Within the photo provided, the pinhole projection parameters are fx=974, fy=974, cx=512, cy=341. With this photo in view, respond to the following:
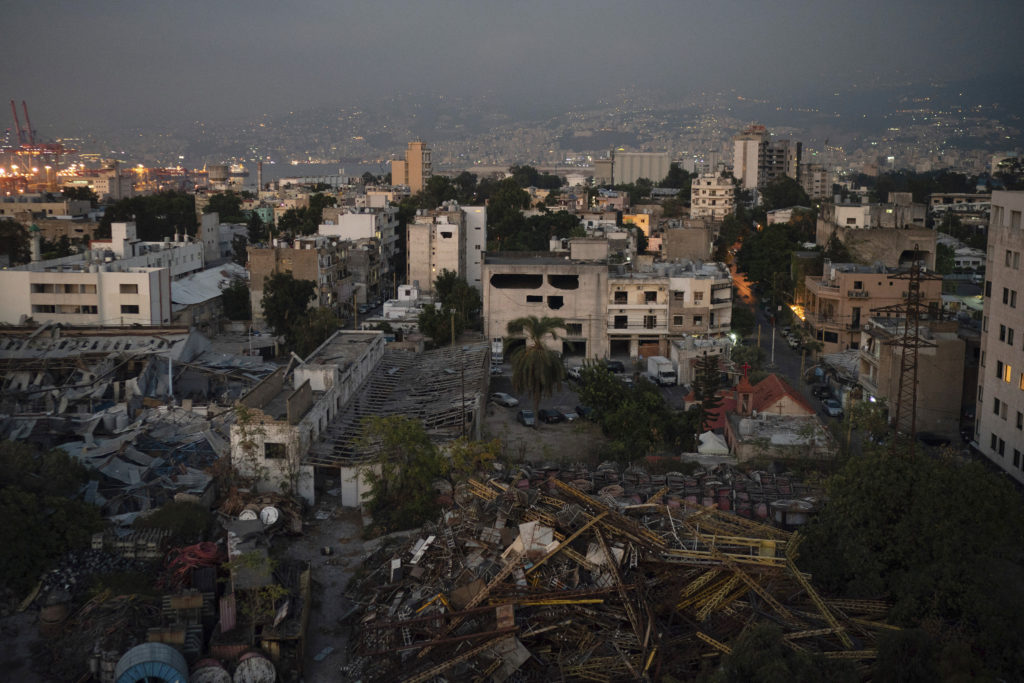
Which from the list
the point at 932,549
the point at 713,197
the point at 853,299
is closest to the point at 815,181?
the point at 713,197

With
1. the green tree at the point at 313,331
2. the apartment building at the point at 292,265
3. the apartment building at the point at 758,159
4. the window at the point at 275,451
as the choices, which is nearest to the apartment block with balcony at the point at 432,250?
the apartment building at the point at 292,265

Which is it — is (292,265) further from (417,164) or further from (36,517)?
(417,164)

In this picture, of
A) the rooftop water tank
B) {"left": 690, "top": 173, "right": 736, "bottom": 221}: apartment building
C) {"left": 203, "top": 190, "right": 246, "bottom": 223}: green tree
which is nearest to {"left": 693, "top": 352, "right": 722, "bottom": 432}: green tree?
the rooftop water tank


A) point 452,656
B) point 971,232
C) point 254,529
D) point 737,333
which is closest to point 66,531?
point 254,529

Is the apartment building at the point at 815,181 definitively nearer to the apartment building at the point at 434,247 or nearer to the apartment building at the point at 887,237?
the apartment building at the point at 887,237

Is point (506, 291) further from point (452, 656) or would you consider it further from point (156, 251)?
point (452, 656)
